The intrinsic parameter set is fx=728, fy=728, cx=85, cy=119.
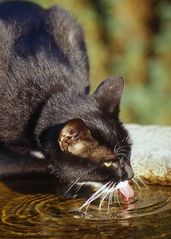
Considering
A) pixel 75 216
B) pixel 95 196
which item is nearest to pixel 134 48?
pixel 95 196

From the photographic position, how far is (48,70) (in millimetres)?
3754

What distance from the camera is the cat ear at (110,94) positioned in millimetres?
3393

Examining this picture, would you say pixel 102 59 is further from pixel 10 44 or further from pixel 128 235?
pixel 128 235

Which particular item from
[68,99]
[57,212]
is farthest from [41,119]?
[57,212]

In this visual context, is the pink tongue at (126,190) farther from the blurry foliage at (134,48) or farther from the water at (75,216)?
the blurry foliage at (134,48)

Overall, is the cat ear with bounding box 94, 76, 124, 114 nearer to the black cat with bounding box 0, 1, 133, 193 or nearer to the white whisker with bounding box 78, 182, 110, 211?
the black cat with bounding box 0, 1, 133, 193

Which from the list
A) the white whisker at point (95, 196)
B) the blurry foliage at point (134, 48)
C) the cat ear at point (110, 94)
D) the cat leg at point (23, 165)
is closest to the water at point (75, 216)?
the white whisker at point (95, 196)

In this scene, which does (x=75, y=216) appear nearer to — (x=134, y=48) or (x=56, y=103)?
(x=56, y=103)

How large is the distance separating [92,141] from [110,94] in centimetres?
28

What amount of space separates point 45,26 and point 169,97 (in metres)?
2.40

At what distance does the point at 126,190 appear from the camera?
3.39m

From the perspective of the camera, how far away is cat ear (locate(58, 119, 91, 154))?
309 centimetres

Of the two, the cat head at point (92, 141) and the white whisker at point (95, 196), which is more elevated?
the cat head at point (92, 141)

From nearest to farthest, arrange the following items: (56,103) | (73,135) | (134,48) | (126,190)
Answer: (73,135) < (126,190) < (56,103) < (134,48)
